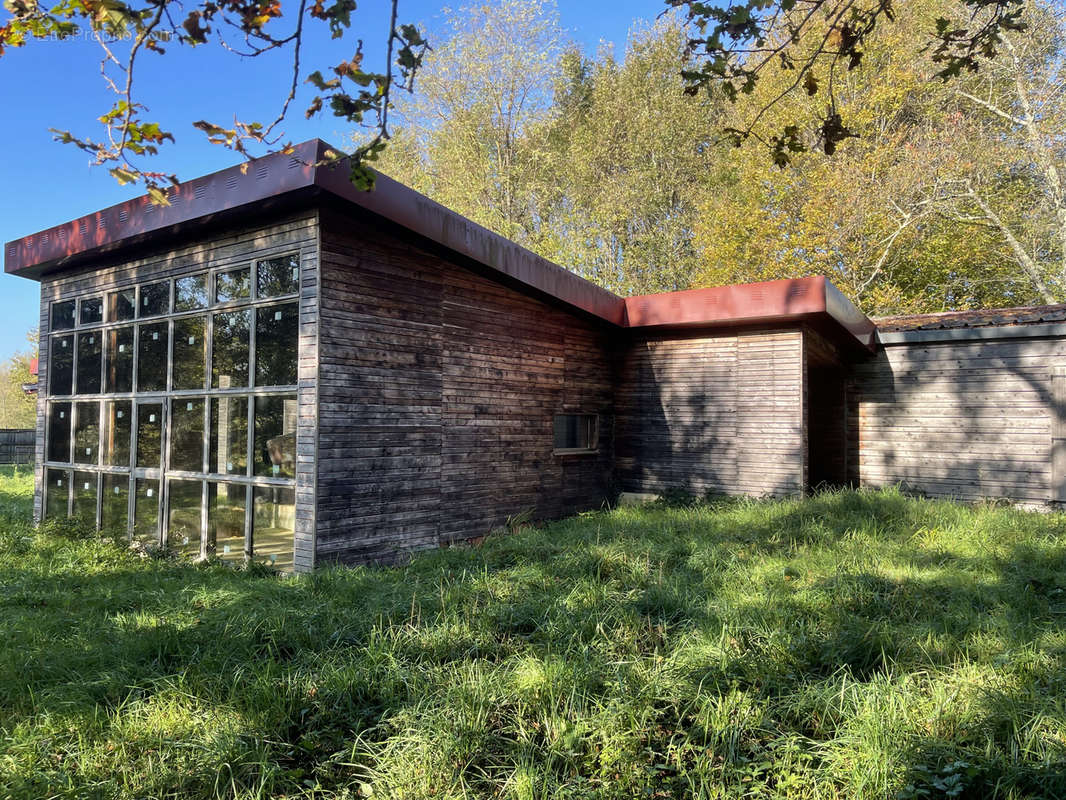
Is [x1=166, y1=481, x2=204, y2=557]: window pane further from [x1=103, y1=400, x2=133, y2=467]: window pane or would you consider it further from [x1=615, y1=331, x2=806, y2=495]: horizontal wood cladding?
[x1=615, y1=331, x2=806, y2=495]: horizontal wood cladding

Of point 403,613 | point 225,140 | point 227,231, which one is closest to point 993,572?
point 403,613

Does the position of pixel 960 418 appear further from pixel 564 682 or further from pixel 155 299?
pixel 155 299

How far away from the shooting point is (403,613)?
4145mm

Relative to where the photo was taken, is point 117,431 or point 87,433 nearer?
point 117,431

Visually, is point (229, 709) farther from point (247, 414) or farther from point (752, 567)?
point (247, 414)

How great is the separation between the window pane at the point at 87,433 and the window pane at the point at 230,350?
2.66m

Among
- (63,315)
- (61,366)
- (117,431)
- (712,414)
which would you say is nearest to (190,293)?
(117,431)

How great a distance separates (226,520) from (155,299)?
2.94m

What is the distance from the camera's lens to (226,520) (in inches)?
265

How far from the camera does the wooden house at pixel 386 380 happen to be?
6.25 meters

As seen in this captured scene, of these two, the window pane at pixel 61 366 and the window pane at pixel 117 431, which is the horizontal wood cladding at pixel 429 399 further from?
the window pane at pixel 61 366

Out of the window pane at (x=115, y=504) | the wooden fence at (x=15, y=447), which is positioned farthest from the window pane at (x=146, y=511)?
the wooden fence at (x=15, y=447)

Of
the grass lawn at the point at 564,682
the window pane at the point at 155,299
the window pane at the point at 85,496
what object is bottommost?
the grass lawn at the point at 564,682

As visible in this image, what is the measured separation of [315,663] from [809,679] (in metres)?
2.54
